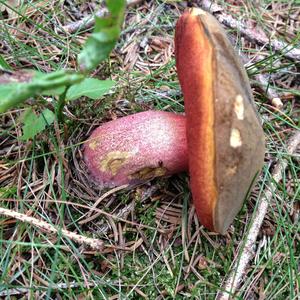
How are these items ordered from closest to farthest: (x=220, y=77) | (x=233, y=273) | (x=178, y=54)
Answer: (x=220, y=77), (x=178, y=54), (x=233, y=273)

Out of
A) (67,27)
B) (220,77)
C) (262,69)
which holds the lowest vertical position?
(262,69)

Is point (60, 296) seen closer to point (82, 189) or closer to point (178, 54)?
point (82, 189)

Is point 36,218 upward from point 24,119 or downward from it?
downward

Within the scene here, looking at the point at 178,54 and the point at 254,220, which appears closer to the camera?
the point at 178,54

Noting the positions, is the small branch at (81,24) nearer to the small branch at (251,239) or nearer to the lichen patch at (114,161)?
the lichen patch at (114,161)

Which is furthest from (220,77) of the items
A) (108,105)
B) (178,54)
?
(108,105)

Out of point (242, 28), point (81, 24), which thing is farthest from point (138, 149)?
point (242, 28)

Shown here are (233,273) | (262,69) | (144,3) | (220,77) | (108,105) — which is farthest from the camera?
(144,3)

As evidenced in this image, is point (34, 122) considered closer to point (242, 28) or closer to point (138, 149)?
point (138, 149)
